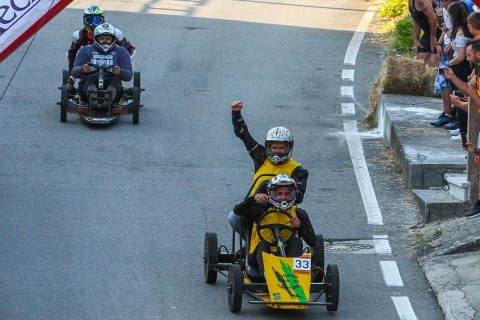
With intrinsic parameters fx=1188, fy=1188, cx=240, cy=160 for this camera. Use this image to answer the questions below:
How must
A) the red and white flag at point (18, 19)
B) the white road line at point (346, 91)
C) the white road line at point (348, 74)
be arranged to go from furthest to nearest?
the white road line at point (348, 74) → the white road line at point (346, 91) → the red and white flag at point (18, 19)

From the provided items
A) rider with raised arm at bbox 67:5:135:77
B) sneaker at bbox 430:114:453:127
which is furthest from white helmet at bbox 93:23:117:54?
sneaker at bbox 430:114:453:127

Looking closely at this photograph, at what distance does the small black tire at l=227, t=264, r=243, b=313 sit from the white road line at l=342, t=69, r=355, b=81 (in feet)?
34.9

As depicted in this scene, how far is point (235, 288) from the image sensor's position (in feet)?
32.0

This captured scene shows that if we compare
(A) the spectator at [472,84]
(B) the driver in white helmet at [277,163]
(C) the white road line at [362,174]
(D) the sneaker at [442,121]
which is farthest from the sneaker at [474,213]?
(D) the sneaker at [442,121]

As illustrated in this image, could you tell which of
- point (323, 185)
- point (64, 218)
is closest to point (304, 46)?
point (323, 185)

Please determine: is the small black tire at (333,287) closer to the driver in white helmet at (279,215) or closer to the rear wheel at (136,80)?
the driver in white helmet at (279,215)

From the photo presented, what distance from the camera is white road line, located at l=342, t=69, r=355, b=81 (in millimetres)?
20188

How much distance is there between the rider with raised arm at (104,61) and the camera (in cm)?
1712

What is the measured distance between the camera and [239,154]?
612 inches

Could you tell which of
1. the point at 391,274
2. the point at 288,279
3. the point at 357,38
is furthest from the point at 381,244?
the point at 357,38

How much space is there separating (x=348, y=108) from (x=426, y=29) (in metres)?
1.80

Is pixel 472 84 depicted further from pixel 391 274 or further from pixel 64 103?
pixel 64 103

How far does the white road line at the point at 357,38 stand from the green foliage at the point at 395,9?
0.36 m

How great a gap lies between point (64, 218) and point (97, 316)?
3060 millimetres
